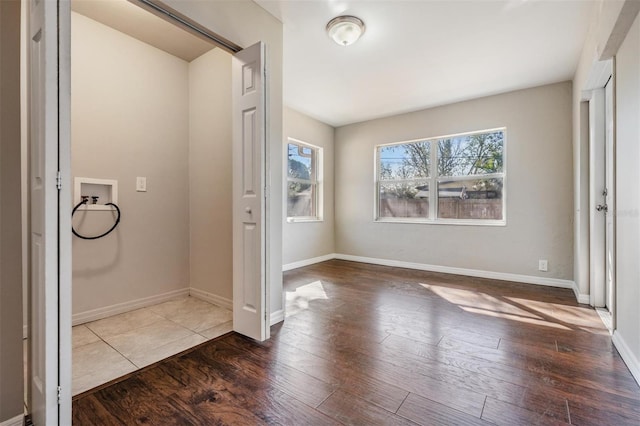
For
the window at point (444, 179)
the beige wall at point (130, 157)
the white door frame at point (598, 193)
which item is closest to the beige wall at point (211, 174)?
the beige wall at point (130, 157)

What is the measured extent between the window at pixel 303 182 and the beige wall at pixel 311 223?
0.35 feet

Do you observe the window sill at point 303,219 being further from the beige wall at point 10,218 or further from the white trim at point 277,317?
the beige wall at point 10,218

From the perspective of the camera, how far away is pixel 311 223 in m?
5.00

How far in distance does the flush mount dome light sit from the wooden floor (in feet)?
7.99

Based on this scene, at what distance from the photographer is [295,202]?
481 centimetres

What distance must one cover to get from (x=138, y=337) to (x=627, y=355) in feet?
10.7

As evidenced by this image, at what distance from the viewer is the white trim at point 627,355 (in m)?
1.64

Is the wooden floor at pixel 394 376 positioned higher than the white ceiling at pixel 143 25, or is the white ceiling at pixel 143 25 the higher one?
the white ceiling at pixel 143 25

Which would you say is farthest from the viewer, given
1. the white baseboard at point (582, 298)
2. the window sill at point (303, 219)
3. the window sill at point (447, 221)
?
the window sill at point (303, 219)

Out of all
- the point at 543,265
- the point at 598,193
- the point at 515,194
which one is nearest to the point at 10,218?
the point at 598,193

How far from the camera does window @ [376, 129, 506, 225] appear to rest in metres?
4.07

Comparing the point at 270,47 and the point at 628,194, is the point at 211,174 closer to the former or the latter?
the point at 270,47

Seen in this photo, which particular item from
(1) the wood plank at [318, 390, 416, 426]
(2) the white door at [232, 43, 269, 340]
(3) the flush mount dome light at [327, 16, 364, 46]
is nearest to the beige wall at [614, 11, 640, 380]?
(1) the wood plank at [318, 390, 416, 426]

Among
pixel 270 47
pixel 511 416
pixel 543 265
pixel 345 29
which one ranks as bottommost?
pixel 511 416
